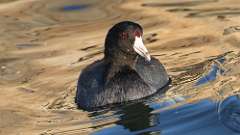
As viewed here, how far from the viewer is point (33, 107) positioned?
10594 millimetres

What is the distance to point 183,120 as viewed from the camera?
9406mm

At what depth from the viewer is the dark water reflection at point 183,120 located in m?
9.11

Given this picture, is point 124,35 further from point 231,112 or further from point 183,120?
point 231,112

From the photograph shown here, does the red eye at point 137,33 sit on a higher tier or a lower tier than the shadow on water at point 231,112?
higher

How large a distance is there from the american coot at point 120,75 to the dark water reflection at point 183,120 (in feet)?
1.46

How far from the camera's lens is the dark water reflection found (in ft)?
29.9

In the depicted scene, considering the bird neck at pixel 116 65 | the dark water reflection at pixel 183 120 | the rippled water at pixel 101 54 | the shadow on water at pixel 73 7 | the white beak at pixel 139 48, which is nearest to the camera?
the dark water reflection at pixel 183 120

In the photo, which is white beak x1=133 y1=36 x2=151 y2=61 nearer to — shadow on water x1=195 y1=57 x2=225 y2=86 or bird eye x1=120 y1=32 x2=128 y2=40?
bird eye x1=120 y1=32 x2=128 y2=40

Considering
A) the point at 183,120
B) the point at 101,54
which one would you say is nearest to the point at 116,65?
the point at 183,120

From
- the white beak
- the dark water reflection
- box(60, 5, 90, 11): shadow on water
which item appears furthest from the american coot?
box(60, 5, 90, 11): shadow on water

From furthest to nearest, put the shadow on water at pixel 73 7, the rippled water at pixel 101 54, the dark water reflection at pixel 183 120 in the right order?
the shadow on water at pixel 73 7 < the rippled water at pixel 101 54 < the dark water reflection at pixel 183 120

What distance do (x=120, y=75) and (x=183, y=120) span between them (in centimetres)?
143

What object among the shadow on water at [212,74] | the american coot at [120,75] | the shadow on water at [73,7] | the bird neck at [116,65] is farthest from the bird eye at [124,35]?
the shadow on water at [73,7]

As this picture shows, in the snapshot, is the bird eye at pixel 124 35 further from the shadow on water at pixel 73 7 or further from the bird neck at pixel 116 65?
the shadow on water at pixel 73 7
